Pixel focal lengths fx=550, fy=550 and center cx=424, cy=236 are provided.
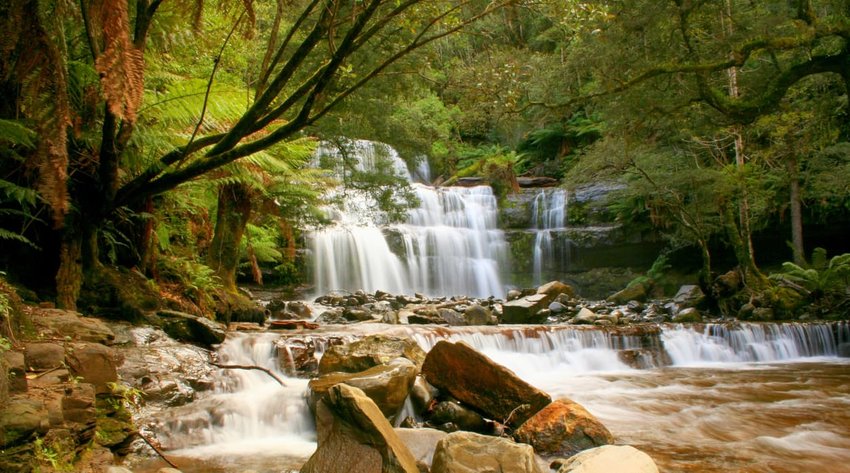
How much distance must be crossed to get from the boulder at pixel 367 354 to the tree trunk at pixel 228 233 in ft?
13.3

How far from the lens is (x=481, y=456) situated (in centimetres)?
347

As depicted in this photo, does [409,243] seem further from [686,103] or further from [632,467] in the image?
[632,467]

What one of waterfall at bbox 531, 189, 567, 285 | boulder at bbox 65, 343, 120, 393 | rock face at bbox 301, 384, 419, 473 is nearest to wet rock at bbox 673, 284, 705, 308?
waterfall at bbox 531, 189, 567, 285

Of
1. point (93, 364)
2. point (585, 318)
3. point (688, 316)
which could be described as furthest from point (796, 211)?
point (93, 364)

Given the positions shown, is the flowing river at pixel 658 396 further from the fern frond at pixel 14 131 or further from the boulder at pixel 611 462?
the fern frond at pixel 14 131

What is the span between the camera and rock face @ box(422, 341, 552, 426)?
5254 mm

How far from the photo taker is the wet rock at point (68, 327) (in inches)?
155

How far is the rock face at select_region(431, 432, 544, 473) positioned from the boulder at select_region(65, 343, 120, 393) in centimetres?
232

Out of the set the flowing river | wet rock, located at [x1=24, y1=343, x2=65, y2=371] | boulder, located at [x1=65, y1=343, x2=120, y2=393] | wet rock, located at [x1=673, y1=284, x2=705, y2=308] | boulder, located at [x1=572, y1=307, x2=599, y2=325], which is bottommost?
the flowing river

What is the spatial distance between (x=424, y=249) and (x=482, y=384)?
49.9 feet

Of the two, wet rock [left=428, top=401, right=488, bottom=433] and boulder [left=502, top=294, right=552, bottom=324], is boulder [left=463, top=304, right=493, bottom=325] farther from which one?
wet rock [left=428, top=401, right=488, bottom=433]

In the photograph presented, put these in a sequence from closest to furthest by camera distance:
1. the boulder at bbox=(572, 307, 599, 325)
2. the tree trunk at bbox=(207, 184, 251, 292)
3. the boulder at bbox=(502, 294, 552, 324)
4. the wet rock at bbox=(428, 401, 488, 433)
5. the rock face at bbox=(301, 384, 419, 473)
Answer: the rock face at bbox=(301, 384, 419, 473) < the wet rock at bbox=(428, 401, 488, 433) < the tree trunk at bbox=(207, 184, 251, 292) < the boulder at bbox=(572, 307, 599, 325) < the boulder at bbox=(502, 294, 552, 324)

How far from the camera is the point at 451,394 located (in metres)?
5.58

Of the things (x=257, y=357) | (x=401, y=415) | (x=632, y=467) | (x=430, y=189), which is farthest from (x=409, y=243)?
(x=632, y=467)
